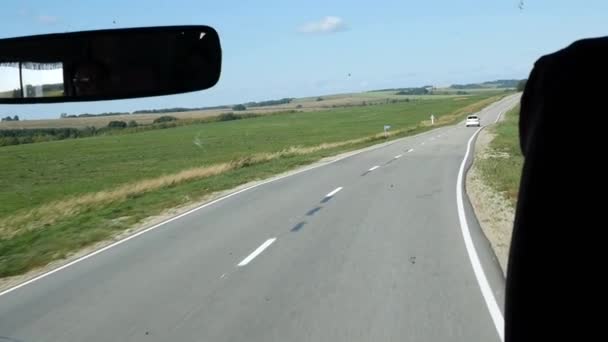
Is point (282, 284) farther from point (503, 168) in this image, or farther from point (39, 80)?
point (503, 168)

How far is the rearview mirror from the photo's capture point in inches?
145

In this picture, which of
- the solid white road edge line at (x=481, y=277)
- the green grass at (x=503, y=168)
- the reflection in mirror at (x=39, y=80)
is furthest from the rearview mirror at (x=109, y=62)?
the green grass at (x=503, y=168)

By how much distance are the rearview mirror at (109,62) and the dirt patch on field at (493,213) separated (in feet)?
15.1

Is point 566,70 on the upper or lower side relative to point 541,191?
A: upper

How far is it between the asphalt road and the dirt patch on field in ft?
0.73

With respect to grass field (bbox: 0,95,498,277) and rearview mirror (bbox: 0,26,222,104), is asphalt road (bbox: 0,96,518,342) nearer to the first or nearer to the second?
grass field (bbox: 0,95,498,277)

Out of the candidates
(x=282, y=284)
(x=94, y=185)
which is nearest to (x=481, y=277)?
(x=282, y=284)

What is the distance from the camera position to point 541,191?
1.31 m

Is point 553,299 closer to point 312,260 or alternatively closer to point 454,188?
point 312,260

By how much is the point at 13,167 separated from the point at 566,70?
47.9 m

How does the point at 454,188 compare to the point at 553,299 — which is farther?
the point at 454,188

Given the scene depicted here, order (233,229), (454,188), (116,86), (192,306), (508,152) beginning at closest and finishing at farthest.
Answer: (116,86)
(192,306)
(233,229)
(454,188)
(508,152)

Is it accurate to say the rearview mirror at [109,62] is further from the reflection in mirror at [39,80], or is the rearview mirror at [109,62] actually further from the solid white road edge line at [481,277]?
the solid white road edge line at [481,277]

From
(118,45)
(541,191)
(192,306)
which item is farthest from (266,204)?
(541,191)
